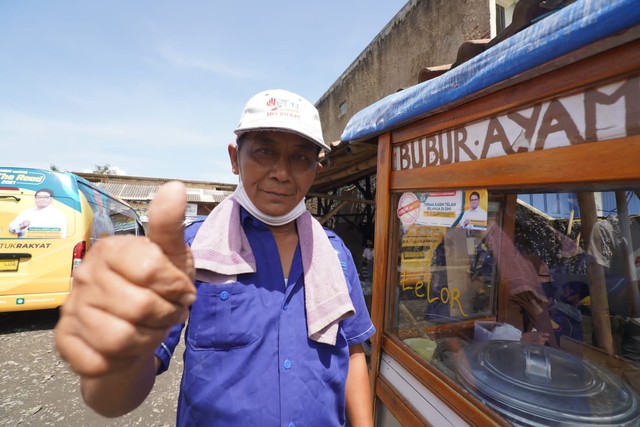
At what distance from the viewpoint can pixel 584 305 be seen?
→ 2320mm

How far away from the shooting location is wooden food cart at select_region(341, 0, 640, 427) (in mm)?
967

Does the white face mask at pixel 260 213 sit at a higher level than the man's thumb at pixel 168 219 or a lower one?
higher

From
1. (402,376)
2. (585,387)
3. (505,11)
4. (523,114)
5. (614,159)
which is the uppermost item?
(505,11)

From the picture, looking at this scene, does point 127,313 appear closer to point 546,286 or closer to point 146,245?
point 146,245

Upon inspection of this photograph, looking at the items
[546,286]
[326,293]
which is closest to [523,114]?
[326,293]

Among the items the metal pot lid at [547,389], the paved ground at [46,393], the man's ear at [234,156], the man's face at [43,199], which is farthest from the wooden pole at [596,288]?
the man's face at [43,199]

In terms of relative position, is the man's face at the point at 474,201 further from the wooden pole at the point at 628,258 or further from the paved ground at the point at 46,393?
the paved ground at the point at 46,393

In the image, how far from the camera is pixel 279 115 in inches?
41.4

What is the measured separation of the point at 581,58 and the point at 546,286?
201 cm

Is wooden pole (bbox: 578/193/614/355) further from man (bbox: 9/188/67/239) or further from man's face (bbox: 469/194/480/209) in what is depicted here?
man (bbox: 9/188/67/239)

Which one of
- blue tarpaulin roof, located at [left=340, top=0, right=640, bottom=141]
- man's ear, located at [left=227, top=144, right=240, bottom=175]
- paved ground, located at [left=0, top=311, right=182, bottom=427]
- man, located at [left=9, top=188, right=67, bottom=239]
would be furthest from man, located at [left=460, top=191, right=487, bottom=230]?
man, located at [left=9, top=188, right=67, bottom=239]

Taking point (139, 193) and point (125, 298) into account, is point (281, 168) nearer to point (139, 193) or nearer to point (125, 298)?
point (125, 298)

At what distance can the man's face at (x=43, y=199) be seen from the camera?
374cm

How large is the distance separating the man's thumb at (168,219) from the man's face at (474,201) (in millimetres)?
1379
